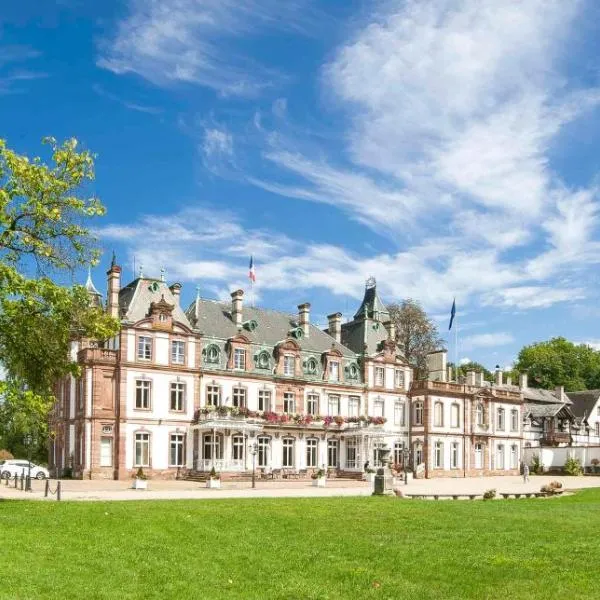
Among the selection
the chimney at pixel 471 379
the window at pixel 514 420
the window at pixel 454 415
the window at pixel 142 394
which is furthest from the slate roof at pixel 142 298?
the window at pixel 514 420

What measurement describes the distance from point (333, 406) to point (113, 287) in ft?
58.2

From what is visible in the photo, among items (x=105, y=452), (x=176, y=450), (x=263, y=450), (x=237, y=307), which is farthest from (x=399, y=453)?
(x=105, y=452)

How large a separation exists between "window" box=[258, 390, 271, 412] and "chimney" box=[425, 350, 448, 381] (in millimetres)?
16339

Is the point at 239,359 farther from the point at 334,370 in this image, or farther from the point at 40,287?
the point at 40,287

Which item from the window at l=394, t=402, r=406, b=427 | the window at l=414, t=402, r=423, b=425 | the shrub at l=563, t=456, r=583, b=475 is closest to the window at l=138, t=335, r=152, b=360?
the window at l=394, t=402, r=406, b=427

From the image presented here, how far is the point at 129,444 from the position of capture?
4706 centimetres

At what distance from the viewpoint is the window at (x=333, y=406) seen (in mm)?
56750

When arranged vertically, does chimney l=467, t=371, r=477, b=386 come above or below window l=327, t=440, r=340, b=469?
above

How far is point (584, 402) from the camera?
8081 centimetres

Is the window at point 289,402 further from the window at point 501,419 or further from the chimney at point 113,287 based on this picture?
the window at point 501,419

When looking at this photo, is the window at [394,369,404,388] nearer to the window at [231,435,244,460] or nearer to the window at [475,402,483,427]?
the window at [475,402,483,427]

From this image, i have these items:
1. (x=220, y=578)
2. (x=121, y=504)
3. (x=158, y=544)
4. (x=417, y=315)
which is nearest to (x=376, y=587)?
(x=220, y=578)

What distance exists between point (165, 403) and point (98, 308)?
71.7ft

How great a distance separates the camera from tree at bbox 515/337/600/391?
94531 mm
